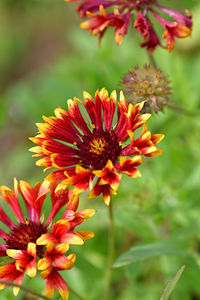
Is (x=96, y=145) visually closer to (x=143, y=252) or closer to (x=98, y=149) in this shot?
(x=98, y=149)

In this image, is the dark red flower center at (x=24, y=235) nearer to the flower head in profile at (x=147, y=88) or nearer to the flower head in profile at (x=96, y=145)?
the flower head in profile at (x=96, y=145)

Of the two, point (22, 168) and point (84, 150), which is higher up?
point (84, 150)

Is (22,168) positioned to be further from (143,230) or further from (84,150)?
(84,150)

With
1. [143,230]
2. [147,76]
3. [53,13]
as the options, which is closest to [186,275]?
[143,230]

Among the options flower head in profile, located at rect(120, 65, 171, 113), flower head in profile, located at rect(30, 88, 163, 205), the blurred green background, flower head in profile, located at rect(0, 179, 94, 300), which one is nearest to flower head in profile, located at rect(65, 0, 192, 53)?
flower head in profile, located at rect(120, 65, 171, 113)

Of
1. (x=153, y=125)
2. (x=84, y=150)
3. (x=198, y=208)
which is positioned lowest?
(x=198, y=208)

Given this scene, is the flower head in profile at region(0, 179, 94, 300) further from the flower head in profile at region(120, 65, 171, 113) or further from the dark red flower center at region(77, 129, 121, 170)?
the flower head in profile at region(120, 65, 171, 113)
